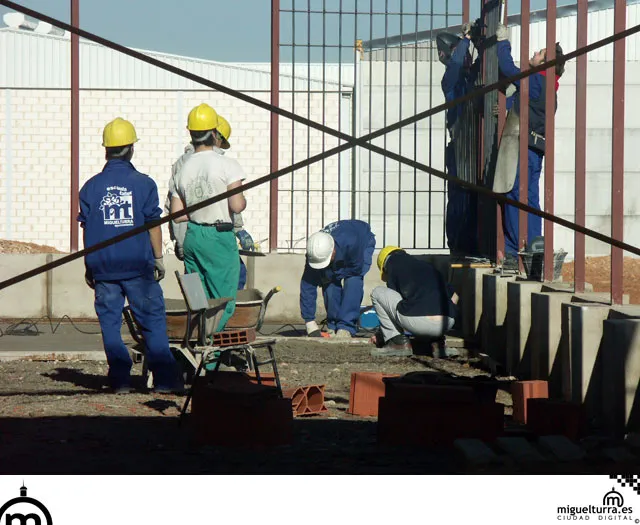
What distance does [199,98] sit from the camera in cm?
2483

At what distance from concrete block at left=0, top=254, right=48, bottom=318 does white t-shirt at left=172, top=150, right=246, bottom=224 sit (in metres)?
5.24

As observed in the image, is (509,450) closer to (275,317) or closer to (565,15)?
(275,317)

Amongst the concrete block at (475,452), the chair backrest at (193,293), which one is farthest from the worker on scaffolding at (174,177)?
the concrete block at (475,452)

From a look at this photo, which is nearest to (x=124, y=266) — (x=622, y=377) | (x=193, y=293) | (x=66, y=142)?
(x=193, y=293)

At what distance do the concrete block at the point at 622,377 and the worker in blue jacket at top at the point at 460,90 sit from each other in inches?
265

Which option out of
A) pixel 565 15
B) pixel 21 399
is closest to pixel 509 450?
pixel 21 399

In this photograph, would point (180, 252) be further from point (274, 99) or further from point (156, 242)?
point (274, 99)

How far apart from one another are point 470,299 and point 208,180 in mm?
3835

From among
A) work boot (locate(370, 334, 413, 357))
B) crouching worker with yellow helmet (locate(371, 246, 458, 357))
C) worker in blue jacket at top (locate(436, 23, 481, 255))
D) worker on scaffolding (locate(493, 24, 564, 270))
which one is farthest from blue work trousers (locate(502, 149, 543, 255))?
worker in blue jacket at top (locate(436, 23, 481, 255))

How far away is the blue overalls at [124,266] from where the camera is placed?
853cm

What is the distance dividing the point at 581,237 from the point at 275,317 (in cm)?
614

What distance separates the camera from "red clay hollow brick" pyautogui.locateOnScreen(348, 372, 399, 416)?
25.6 feet

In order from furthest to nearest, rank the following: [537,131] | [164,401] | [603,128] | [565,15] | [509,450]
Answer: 1. [565,15]
2. [603,128]
3. [537,131]
4. [164,401]
5. [509,450]

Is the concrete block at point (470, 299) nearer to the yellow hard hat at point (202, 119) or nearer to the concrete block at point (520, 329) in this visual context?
the concrete block at point (520, 329)
